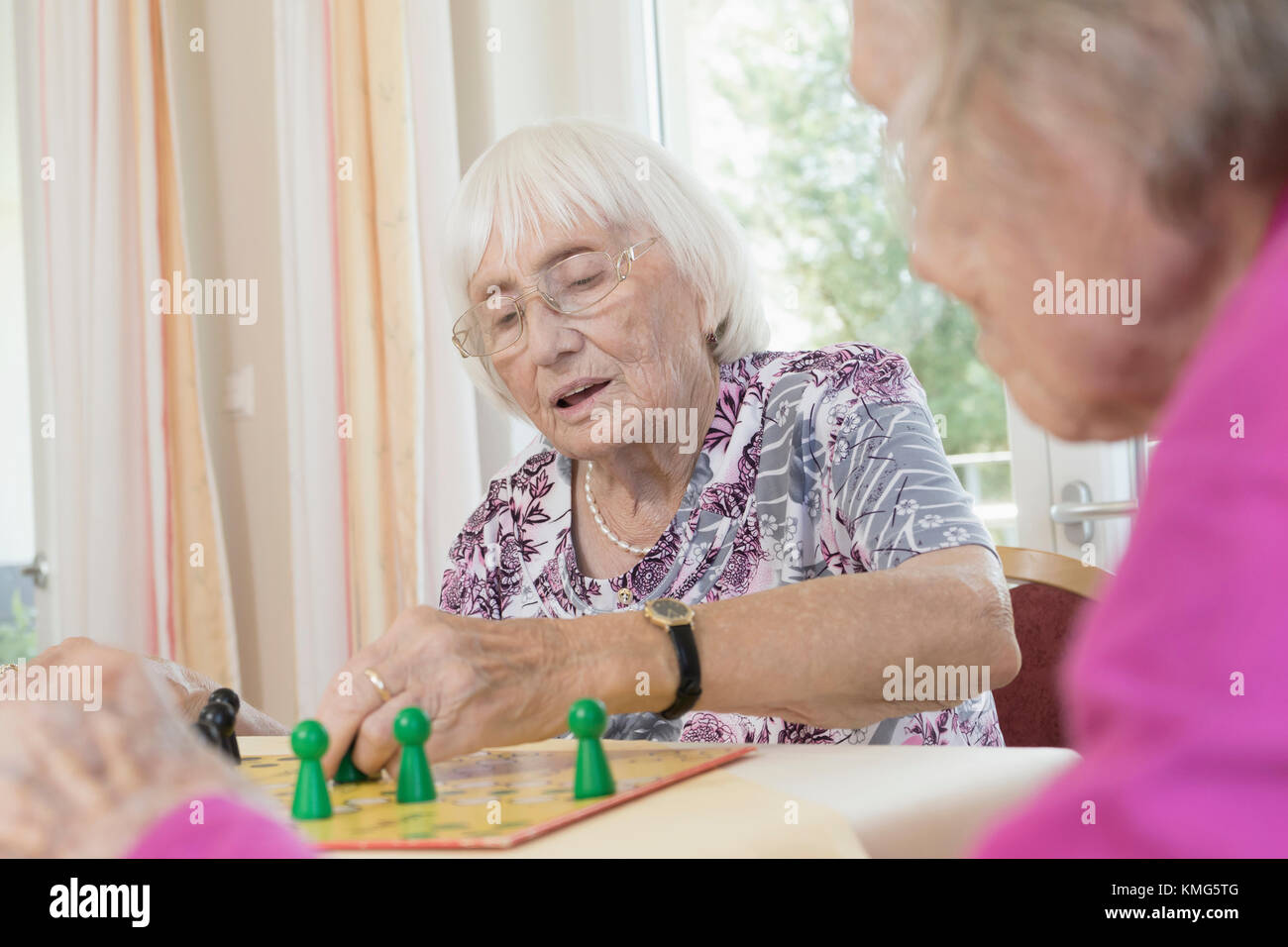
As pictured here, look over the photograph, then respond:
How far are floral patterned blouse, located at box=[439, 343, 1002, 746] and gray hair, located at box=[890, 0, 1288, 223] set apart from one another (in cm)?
79

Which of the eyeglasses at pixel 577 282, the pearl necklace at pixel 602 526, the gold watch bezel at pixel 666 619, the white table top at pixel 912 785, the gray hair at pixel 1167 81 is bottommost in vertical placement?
the white table top at pixel 912 785

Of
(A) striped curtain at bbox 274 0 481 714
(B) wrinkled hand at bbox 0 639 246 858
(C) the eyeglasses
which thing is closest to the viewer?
(B) wrinkled hand at bbox 0 639 246 858

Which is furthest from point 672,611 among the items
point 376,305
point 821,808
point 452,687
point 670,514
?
point 376,305

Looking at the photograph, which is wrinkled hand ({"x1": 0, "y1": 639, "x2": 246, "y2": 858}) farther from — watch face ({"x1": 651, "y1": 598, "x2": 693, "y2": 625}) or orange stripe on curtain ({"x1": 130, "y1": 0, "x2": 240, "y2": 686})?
orange stripe on curtain ({"x1": 130, "y1": 0, "x2": 240, "y2": 686})

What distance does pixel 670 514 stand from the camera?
1563mm

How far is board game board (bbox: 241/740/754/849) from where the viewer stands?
715mm

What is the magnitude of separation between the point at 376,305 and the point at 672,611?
1.87 metres

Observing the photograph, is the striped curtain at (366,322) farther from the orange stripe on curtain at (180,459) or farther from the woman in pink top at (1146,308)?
the woman in pink top at (1146,308)

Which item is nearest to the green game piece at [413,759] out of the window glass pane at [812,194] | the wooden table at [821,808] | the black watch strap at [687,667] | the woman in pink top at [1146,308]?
the wooden table at [821,808]

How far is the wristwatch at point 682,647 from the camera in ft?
3.25

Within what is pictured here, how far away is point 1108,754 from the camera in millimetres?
344

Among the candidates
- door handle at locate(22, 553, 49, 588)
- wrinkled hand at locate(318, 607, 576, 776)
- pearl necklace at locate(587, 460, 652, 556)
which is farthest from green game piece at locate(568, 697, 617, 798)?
door handle at locate(22, 553, 49, 588)
